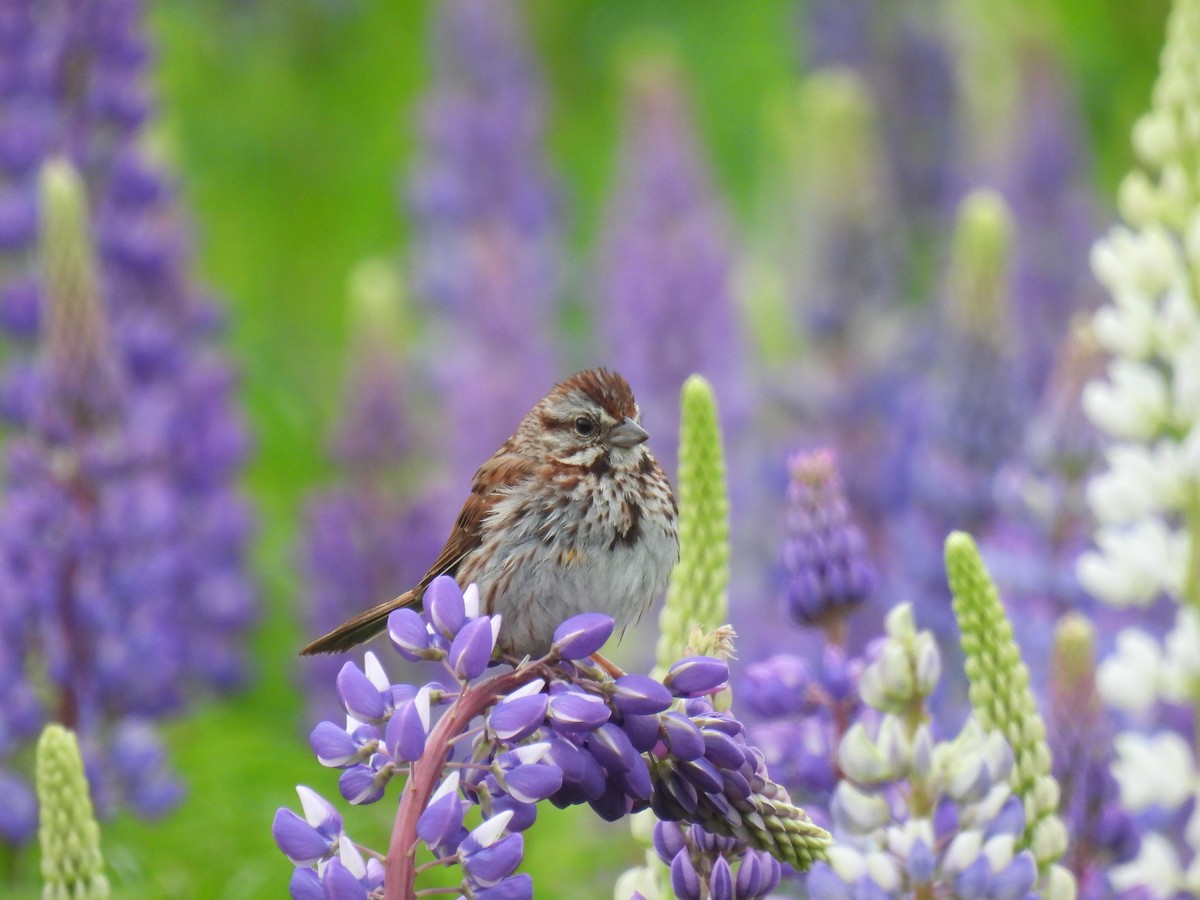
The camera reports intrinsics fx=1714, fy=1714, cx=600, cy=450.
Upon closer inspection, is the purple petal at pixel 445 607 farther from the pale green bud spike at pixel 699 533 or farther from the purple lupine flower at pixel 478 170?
the purple lupine flower at pixel 478 170

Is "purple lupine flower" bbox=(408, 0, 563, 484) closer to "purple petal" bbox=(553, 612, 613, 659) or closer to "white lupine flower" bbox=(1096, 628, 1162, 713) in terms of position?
"white lupine flower" bbox=(1096, 628, 1162, 713)

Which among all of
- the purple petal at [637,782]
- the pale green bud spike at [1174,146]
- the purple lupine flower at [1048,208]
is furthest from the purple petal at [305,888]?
the purple lupine flower at [1048,208]

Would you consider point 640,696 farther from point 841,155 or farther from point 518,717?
point 841,155

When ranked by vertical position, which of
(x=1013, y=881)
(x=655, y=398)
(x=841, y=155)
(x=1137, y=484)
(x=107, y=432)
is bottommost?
(x=1013, y=881)

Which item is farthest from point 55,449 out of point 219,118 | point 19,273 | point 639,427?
point 219,118

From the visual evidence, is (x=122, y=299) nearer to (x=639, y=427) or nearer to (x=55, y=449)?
(x=55, y=449)

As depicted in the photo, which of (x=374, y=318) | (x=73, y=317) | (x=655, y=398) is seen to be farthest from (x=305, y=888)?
(x=655, y=398)

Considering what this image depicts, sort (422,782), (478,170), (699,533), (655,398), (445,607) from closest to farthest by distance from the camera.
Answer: (422,782), (445,607), (699,533), (655,398), (478,170)
